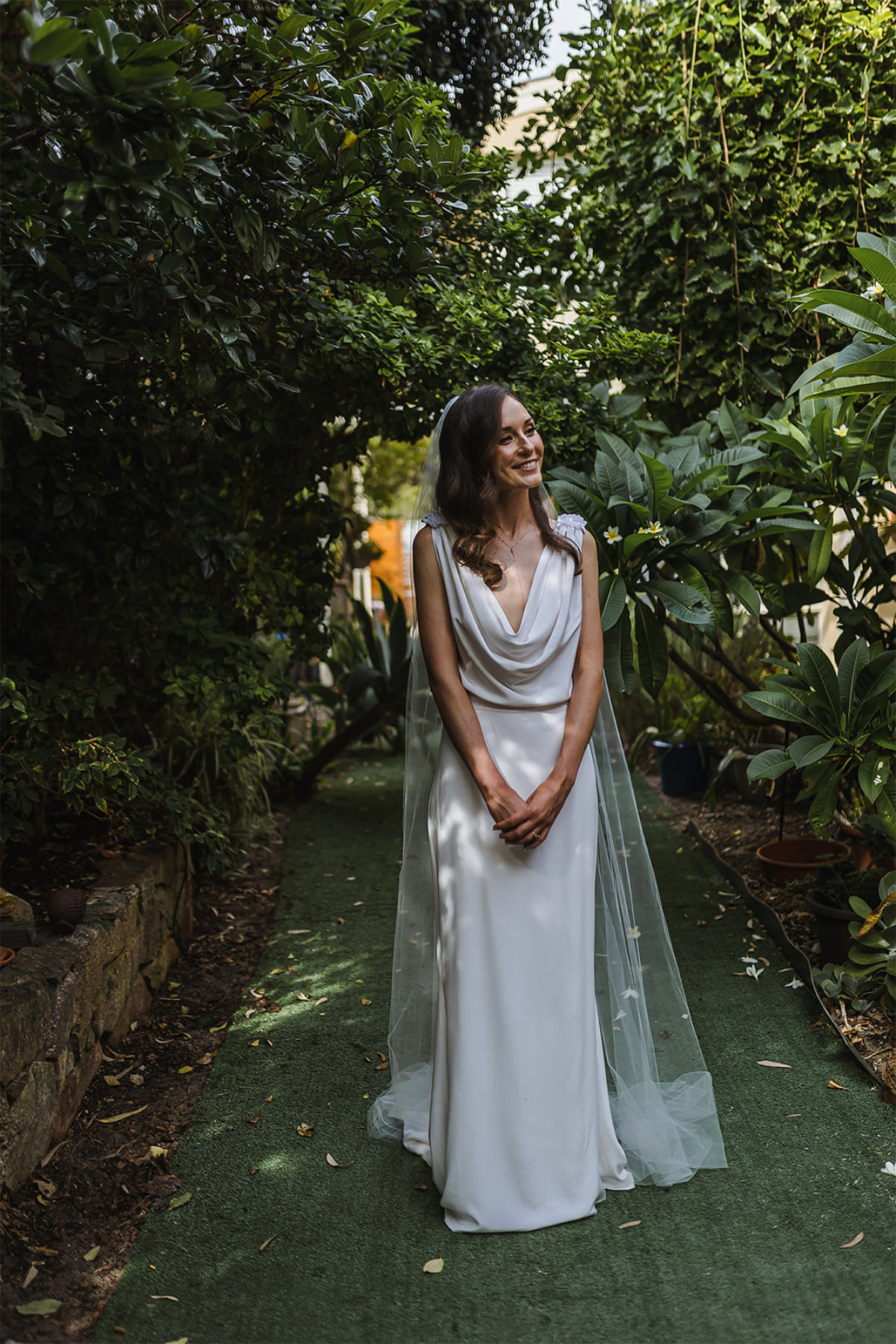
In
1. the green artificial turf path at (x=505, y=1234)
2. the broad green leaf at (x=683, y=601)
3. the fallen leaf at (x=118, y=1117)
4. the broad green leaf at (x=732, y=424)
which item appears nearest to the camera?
the green artificial turf path at (x=505, y=1234)

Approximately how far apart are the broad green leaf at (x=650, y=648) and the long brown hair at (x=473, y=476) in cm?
106

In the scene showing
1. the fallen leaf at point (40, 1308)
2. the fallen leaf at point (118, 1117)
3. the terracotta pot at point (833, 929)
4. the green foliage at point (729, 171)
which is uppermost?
the green foliage at point (729, 171)

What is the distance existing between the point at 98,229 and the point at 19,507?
3.71 feet

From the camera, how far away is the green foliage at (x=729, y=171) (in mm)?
3967

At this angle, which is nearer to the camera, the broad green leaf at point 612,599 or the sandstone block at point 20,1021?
the sandstone block at point 20,1021

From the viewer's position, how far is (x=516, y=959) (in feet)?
8.00

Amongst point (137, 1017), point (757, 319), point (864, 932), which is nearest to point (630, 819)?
point (864, 932)

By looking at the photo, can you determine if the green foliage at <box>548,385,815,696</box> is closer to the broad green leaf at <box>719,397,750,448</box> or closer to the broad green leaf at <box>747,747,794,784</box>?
the broad green leaf at <box>719,397,750,448</box>

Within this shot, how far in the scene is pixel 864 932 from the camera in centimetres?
318

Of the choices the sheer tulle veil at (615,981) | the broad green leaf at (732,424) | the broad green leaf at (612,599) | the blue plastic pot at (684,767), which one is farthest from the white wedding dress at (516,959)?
the blue plastic pot at (684,767)

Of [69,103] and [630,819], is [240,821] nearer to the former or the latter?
[630,819]

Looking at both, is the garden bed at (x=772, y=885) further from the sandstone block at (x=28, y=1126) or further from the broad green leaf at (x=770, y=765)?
the sandstone block at (x=28, y=1126)

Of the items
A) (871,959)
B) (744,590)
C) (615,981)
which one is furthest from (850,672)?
(615,981)

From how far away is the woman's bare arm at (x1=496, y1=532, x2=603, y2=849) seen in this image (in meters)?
2.44
